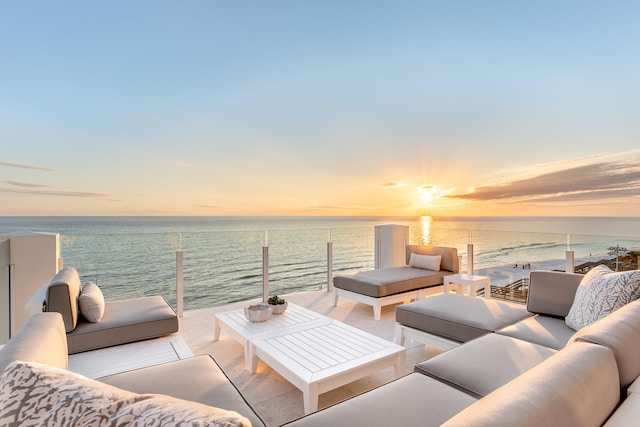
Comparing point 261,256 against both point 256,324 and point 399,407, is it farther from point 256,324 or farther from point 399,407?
point 399,407

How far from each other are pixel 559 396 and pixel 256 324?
237 cm

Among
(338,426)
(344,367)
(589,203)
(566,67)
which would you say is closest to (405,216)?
(589,203)

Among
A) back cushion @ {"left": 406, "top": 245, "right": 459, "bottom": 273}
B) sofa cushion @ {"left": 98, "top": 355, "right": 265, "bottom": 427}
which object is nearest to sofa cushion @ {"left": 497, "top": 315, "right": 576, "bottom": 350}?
sofa cushion @ {"left": 98, "top": 355, "right": 265, "bottom": 427}

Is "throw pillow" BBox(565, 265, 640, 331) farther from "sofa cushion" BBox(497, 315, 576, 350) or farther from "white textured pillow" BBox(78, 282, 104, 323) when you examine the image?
"white textured pillow" BBox(78, 282, 104, 323)

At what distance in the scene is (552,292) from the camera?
2.53m

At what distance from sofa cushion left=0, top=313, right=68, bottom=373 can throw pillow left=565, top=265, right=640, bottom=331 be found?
2.86 metres

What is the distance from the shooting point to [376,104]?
220 inches

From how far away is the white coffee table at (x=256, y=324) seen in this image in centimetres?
255

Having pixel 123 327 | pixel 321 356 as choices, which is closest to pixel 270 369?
pixel 321 356

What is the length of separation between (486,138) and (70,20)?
661 cm

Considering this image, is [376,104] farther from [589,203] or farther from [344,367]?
[589,203]

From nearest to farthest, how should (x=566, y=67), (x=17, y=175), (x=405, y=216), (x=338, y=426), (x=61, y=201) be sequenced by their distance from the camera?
(x=338, y=426)
(x=566, y=67)
(x=17, y=175)
(x=61, y=201)
(x=405, y=216)

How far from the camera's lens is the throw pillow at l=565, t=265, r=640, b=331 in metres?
1.96

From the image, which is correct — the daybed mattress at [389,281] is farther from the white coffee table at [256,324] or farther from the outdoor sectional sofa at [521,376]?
the outdoor sectional sofa at [521,376]
